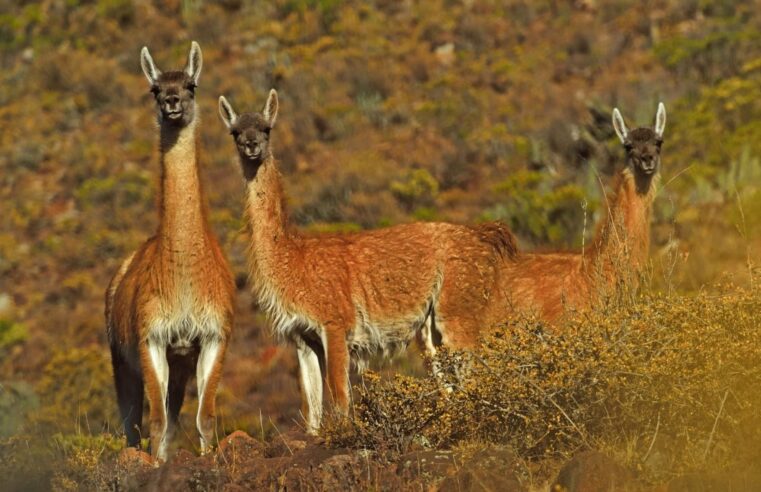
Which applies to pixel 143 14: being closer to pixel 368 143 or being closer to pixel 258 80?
pixel 258 80

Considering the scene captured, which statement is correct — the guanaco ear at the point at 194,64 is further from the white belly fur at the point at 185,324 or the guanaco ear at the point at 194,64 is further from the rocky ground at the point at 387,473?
the rocky ground at the point at 387,473

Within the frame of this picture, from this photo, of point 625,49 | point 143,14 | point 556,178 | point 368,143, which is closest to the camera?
point 556,178

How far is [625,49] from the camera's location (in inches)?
1137

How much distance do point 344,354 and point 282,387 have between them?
541cm

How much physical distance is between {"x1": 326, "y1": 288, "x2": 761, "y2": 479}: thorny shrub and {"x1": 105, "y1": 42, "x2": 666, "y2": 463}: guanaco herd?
50.4 inches

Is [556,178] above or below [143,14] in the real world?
below

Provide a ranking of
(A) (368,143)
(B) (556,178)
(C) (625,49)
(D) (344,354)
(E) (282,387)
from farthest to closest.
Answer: (C) (625,49)
(A) (368,143)
(B) (556,178)
(E) (282,387)
(D) (344,354)

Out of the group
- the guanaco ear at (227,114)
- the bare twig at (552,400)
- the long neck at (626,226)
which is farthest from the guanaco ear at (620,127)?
the bare twig at (552,400)

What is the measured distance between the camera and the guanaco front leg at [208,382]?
30.4 ft

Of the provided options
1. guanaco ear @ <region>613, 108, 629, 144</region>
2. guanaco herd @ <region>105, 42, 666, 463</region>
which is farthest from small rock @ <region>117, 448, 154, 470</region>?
guanaco ear @ <region>613, 108, 629, 144</region>

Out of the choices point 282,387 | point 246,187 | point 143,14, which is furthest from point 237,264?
point 143,14

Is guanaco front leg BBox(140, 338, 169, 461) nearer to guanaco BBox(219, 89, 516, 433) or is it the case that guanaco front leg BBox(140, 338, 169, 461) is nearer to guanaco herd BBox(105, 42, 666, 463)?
guanaco herd BBox(105, 42, 666, 463)

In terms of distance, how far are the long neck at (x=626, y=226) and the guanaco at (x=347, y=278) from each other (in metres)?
0.98

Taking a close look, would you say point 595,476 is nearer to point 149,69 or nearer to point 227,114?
point 149,69
